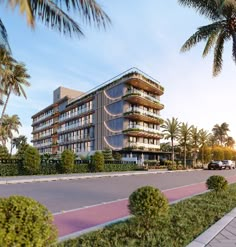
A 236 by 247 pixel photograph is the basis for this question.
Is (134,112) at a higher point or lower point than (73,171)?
higher

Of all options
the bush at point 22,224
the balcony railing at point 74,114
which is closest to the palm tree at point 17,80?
the balcony railing at point 74,114

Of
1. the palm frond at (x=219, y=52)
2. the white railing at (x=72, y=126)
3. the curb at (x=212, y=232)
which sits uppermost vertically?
the white railing at (x=72, y=126)

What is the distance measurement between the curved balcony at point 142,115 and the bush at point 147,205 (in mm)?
44906

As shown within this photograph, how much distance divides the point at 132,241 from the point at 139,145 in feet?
154

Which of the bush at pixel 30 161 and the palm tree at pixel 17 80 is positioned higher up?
the palm tree at pixel 17 80

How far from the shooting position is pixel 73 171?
3328 cm

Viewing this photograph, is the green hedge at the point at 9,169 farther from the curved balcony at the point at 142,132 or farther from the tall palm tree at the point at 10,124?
the tall palm tree at the point at 10,124

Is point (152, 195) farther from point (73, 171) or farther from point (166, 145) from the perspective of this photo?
point (166, 145)

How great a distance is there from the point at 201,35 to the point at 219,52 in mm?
1521

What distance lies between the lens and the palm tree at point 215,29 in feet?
59.0

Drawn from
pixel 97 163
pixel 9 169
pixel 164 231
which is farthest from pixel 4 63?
pixel 97 163

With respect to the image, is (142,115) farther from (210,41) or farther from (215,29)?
(215,29)

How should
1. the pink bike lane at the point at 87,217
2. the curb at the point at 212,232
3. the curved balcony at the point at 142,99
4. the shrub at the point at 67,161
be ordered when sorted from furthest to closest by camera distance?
1. the curved balcony at the point at 142,99
2. the shrub at the point at 67,161
3. the pink bike lane at the point at 87,217
4. the curb at the point at 212,232

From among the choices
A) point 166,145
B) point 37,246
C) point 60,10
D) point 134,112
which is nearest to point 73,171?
point 134,112
